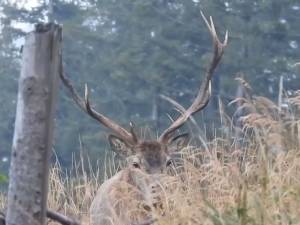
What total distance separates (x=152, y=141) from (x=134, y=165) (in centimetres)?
26

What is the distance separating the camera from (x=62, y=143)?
92.5 ft

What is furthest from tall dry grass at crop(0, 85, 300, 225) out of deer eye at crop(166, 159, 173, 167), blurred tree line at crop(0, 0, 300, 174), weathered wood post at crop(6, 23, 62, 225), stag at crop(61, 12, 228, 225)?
blurred tree line at crop(0, 0, 300, 174)

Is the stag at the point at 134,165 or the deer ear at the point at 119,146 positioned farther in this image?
the deer ear at the point at 119,146

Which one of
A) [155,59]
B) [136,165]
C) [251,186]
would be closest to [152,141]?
[136,165]

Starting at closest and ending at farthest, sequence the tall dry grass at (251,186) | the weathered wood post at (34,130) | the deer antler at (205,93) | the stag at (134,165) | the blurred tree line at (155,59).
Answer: the weathered wood post at (34,130)
the tall dry grass at (251,186)
the stag at (134,165)
the deer antler at (205,93)
the blurred tree line at (155,59)

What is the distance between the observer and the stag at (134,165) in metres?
6.65

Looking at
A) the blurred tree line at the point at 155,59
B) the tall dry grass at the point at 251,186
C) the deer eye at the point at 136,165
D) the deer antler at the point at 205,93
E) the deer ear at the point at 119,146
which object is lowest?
the tall dry grass at the point at 251,186

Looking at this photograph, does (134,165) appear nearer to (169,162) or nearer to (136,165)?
(136,165)

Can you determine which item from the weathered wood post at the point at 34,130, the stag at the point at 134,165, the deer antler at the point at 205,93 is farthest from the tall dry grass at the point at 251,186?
the deer antler at the point at 205,93

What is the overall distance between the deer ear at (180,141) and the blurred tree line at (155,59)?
1742 cm

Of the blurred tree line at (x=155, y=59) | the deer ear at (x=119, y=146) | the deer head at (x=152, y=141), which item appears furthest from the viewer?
the blurred tree line at (x=155, y=59)

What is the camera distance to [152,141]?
8.12 metres

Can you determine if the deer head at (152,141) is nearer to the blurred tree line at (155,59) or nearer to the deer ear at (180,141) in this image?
the deer ear at (180,141)

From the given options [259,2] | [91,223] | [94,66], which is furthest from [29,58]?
[94,66]
